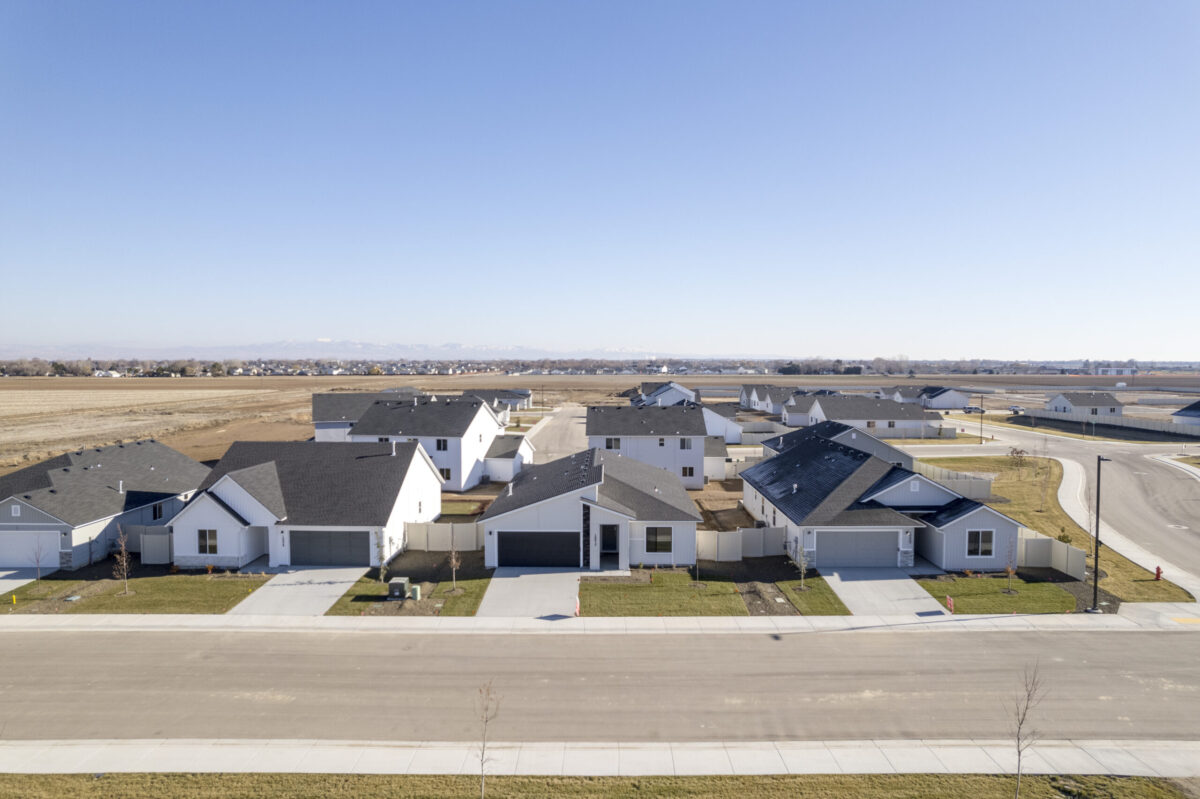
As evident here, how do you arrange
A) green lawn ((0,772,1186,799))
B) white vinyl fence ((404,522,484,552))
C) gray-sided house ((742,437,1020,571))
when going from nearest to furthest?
green lawn ((0,772,1186,799)), gray-sided house ((742,437,1020,571)), white vinyl fence ((404,522,484,552))

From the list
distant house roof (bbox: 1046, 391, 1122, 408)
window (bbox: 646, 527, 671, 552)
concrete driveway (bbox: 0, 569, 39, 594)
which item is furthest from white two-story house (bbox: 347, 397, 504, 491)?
distant house roof (bbox: 1046, 391, 1122, 408)

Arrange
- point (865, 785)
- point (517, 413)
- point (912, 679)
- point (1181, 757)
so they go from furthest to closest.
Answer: point (517, 413)
point (912, 679)
point (1181, 757)
point (865, 785)

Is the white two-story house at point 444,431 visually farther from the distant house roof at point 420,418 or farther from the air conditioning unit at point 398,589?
the air conditioning unit at point 398,589

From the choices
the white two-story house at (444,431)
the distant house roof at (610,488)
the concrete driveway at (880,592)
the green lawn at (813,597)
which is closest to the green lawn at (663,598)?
the green lawn at (813,597)

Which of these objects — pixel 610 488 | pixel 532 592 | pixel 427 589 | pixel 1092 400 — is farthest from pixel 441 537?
pixel 1092 400

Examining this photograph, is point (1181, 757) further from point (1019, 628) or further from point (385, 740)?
point (385, 740)

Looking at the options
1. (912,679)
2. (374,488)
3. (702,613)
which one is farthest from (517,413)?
(912,679)

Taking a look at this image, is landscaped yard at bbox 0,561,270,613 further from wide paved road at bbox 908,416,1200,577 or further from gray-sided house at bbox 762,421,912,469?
wide paved road at bbox 908,416,1200,577
